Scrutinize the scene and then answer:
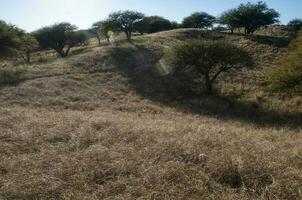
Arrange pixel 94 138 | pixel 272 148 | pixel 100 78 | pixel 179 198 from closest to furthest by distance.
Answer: pixel 179 198 → pixel 272 148 → pixel 94 138 → pixel 100 78

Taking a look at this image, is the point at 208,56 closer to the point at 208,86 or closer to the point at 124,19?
the point at 208,86

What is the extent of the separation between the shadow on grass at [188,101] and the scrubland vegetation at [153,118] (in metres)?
0.12

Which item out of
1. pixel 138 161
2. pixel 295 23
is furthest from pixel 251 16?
pixel 138 161

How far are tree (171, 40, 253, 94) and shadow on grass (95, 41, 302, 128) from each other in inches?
108

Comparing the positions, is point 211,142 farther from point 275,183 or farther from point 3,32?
point 3,32

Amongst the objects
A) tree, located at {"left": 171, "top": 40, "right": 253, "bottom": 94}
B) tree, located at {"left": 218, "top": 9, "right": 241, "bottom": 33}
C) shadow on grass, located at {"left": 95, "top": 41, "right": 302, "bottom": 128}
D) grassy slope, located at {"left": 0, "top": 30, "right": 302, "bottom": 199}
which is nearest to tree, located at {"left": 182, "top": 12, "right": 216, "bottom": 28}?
tree, located at {"left": 218, "top": 9, "right": 241, "bottom": 33}

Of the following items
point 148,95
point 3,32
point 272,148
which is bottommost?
point 148,95

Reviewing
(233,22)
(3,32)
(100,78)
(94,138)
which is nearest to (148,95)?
(100,78)

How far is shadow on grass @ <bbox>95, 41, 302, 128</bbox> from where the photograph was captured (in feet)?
76.1

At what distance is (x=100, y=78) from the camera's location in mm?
33312

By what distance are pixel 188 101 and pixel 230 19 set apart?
37058 mm

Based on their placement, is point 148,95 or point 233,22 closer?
point 148,95

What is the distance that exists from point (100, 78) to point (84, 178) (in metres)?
26.2

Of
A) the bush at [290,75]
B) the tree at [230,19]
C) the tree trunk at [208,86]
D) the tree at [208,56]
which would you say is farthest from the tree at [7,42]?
the tree at [230,19]
